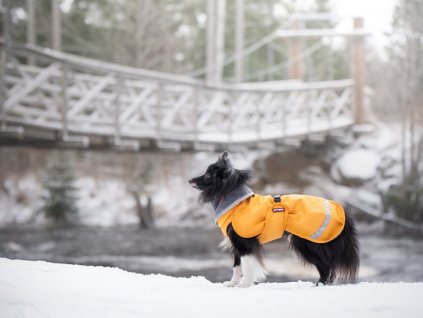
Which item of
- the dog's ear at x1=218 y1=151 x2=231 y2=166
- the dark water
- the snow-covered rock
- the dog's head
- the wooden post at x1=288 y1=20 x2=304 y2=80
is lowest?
the dark water

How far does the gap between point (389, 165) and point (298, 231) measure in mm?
9386

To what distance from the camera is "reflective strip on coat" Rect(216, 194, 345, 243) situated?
281cm

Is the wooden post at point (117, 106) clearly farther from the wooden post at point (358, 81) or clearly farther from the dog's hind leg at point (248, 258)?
the wooden post at point (358, 81)

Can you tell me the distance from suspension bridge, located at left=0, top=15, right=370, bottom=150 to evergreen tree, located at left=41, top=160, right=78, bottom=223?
2424 millimetres

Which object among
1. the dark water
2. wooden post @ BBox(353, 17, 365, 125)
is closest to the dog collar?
the dark water

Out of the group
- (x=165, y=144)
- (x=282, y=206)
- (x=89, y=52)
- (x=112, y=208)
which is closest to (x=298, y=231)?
(x=282, y=206)

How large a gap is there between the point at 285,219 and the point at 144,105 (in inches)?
221

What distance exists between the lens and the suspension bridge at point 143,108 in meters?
6.75

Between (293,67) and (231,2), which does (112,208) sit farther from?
(231,2)

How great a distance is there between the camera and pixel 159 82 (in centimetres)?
796

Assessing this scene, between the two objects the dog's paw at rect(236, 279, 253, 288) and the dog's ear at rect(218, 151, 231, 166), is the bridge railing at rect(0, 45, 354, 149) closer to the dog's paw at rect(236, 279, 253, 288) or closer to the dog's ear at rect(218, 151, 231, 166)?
the dog's ear at rect(218, 151, 231, 166)

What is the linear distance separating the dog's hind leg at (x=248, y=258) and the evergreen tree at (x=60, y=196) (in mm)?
9121

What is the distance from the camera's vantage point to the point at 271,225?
283cm

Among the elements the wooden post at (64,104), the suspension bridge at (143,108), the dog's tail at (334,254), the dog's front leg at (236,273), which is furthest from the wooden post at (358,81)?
the dog's front leg at (236,273)
